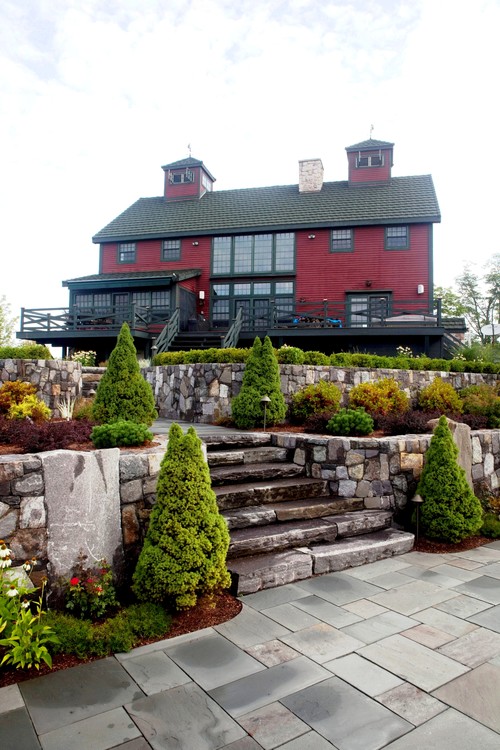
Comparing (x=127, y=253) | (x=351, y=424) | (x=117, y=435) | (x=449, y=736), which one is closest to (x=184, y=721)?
(x=449, y=736)

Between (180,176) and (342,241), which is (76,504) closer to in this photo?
(342,241)

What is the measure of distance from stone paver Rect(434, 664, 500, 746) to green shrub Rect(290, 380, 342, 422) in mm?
5642

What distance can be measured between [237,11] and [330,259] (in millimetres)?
11941

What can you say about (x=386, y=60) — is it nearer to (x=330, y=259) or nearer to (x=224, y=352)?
(x=224, y=352)

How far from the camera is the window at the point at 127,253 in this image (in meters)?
20.8

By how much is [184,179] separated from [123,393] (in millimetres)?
18671

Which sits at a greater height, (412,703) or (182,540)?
(182,540)

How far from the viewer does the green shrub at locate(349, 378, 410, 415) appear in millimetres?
9000

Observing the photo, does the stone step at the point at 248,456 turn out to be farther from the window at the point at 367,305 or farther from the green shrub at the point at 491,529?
the window at the point at 367,305

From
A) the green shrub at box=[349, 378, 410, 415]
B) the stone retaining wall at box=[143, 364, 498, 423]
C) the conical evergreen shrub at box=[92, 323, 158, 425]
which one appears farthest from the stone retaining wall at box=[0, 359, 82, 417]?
the green shrub at box=[349, 378, 410, 415]

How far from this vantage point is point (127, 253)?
20.8 meters

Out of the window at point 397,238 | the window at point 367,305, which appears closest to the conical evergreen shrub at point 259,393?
the window at point 367,305

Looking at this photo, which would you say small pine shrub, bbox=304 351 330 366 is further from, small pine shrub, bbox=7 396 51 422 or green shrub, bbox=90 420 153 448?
green shrub, bbox=90 420 153 448

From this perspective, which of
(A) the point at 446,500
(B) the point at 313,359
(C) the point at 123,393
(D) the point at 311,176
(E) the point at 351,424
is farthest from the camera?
(D) the point at 311,176
